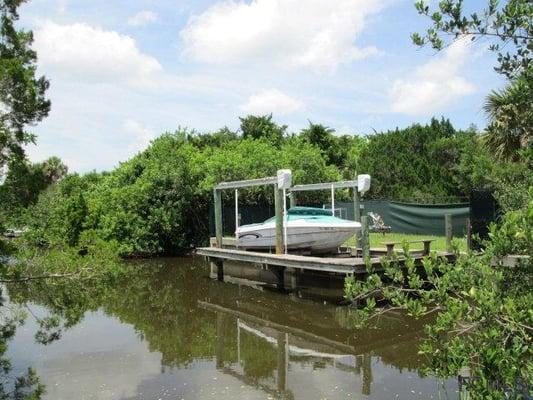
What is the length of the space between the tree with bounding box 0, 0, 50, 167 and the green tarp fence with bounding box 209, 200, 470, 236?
11538 millimetres

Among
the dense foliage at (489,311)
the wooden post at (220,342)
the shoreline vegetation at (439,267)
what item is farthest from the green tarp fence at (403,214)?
the dense foliage at (489,311)

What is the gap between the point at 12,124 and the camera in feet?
18.5

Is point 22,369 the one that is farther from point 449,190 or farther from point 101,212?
point 449,190

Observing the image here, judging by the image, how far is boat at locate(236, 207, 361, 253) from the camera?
13719 mm

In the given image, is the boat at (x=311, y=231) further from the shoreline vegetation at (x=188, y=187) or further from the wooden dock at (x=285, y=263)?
the shoreline vegetation at (x=188, y=187)

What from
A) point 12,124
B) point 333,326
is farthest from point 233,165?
point 12,124

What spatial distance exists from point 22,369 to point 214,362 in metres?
2.69

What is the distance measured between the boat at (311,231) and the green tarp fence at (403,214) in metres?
2.50

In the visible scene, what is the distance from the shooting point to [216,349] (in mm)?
8977

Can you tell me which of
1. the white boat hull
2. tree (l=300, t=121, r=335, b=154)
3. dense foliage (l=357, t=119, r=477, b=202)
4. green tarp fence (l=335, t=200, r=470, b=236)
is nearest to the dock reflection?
the white boat hull

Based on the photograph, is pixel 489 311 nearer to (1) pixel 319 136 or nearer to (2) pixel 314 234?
(2) pixel 314 234

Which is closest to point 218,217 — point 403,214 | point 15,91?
point 403,214

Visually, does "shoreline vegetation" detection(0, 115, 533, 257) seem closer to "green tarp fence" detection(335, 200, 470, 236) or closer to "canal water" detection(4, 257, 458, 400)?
"green tarp fence" detection(335, 200, 470, 236)

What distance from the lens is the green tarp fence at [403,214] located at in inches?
712
